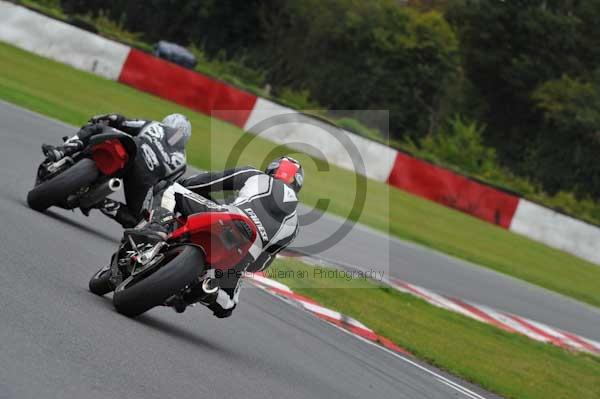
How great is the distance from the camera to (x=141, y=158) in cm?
972

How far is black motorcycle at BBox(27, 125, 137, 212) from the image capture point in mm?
9273

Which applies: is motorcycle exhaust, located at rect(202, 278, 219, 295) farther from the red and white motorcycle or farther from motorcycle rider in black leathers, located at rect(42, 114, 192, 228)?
motorcycle rider in black leathers, located at rect(42, 114, 192, 228)

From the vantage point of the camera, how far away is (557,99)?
153 ft

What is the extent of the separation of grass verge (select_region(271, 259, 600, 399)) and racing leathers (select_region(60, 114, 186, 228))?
207 centimetres

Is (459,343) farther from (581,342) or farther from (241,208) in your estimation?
(241,208)

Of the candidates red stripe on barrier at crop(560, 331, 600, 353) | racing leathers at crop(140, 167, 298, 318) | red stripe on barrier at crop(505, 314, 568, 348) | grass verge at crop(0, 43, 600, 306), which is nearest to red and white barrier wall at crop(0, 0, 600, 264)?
grass verge at crop(0, 43, 600, 306)

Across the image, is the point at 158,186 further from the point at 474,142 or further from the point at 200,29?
the point at 200,29

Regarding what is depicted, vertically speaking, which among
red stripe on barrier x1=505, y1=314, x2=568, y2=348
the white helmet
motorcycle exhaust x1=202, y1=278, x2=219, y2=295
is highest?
the white helmet

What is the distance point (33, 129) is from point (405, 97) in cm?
3325

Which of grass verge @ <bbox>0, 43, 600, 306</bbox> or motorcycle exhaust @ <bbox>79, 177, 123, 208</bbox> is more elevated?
motorcycle exhaust @ <bbox>79, 177, 123, 208</bbox>

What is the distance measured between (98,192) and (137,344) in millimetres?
3662

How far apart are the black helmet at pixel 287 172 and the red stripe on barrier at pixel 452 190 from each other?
1836cm

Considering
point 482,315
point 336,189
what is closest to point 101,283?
point 482,315

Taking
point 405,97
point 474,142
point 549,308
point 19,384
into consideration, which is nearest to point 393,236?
point 549,308
